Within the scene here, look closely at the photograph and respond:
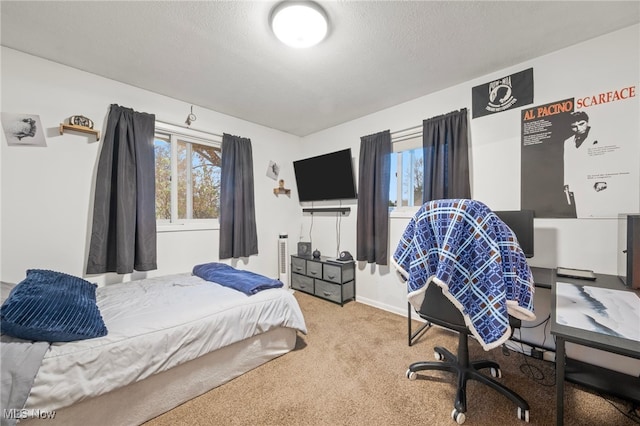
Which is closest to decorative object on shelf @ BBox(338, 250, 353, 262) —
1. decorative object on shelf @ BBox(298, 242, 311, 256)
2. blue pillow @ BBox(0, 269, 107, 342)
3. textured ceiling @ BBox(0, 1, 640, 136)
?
decorative object on shelf @ BBox(298, 242, 311, 256)

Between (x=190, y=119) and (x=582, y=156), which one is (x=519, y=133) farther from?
(x=190, y=119)

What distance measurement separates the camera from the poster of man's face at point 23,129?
1978mm

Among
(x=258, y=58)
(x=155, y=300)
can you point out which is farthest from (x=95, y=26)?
(x=155, y=300)

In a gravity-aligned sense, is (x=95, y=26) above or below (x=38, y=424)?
above

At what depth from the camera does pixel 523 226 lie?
1.95m

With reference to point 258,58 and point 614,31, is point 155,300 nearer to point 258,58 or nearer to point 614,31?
point 258,58

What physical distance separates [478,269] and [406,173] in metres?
1.95

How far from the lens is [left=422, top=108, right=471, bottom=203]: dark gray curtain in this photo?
7.96 feet

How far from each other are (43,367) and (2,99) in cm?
217

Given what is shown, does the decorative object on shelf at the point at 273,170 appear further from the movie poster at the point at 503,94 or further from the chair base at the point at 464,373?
the chair base at the point at 464,373

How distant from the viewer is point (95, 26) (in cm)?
175

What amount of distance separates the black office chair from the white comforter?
106cm

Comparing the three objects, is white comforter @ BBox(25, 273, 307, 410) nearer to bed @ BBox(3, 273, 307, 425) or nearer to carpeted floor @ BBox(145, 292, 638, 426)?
bed @ BBox(3, 273, 307, 425)

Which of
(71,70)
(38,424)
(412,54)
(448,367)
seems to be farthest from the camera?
(71,70)
